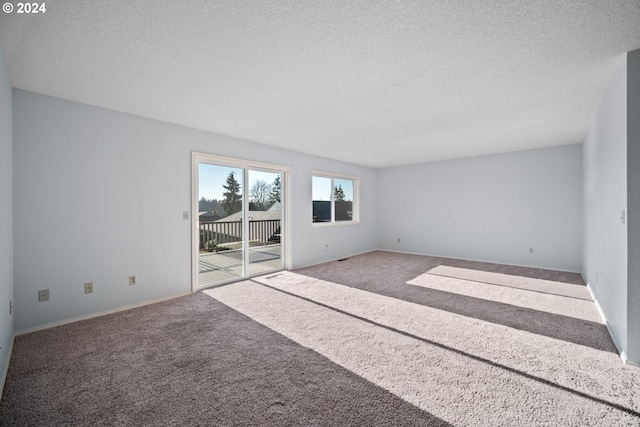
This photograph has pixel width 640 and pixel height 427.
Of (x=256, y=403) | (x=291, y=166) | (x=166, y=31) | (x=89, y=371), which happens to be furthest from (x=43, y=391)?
(x=291, y=166)

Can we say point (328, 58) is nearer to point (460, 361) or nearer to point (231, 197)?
point (460, 361)

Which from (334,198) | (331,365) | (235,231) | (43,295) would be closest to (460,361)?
(331,365)

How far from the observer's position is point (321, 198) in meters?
6.37

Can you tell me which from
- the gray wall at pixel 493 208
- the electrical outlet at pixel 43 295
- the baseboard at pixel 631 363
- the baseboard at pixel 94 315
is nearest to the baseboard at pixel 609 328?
the baseboard at pixel 631 363

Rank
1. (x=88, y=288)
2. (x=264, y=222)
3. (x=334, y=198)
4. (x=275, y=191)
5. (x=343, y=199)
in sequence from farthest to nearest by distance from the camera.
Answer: (x=343, y=199), (x=334, y=198), (x=275, y=191), (x=264, y=222), (x=88, y=288)

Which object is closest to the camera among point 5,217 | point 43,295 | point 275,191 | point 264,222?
point 5,217

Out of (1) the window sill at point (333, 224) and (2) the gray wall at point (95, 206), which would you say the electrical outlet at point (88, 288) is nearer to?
(2) the gray wall at point (95, 206)

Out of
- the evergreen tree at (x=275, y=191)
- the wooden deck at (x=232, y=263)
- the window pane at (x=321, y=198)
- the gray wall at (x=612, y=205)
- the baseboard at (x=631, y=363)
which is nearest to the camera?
the baseboard at (x=631, y=363)

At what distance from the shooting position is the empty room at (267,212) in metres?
1.70

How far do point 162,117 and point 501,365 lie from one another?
4382mm

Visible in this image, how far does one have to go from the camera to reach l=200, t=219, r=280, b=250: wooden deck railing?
425 centimetres

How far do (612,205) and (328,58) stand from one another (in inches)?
→ 114

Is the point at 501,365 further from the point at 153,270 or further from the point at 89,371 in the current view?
the point at 153,270

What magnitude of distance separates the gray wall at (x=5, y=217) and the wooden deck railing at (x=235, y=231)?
199 centimetres
